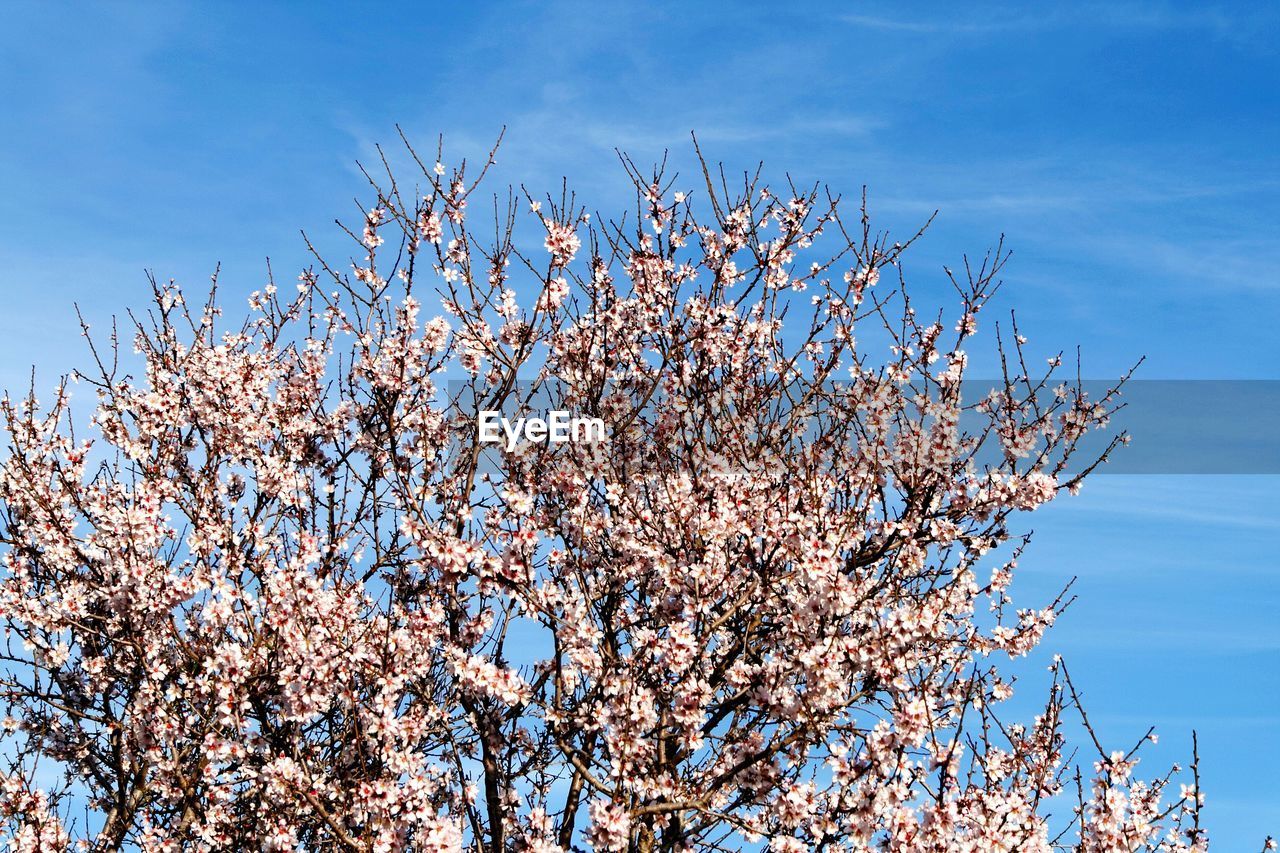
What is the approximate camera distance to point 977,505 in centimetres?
823

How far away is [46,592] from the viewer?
10.6 meters

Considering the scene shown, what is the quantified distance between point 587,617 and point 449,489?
1.77m

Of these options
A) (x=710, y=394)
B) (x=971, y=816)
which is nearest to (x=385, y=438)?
(x=710, y=394)

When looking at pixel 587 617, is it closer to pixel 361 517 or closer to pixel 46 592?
pixel 361 517

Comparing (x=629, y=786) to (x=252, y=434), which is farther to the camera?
(x=252, y=434)

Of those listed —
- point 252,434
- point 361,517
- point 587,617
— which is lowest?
point 587,617

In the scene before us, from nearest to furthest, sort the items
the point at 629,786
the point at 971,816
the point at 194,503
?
the point at 971,816, the point at 629,786, the point at 194,503

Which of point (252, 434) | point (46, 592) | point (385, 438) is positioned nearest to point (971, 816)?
point (385, 438)

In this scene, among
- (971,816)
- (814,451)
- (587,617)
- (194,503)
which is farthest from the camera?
(194,503)

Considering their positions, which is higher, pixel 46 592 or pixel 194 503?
pixel 194 503

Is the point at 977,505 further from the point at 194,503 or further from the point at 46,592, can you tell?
the point at 46,592

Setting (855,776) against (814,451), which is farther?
(814,451)

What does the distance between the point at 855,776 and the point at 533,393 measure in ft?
14.4

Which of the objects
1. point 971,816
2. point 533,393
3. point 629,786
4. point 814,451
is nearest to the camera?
point 971,816
